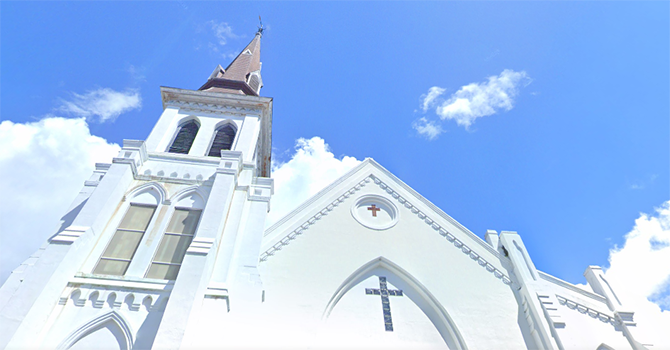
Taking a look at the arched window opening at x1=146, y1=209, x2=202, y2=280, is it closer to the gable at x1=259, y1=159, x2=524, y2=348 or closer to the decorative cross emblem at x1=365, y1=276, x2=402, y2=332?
the gable at x1=259, y1=159, x2=524, y2=348

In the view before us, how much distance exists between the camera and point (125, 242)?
10000 millimetres

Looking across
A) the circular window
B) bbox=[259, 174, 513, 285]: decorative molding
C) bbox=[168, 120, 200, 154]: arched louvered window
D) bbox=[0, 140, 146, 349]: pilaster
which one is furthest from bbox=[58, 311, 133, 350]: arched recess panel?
the circular window

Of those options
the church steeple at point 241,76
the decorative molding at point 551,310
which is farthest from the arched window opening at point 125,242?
the decorative molding at point 551,310

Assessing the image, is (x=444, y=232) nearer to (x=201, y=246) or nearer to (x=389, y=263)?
(x=389, y=263)

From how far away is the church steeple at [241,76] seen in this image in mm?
18594

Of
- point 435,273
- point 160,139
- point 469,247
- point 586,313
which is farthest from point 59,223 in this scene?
point 586,313

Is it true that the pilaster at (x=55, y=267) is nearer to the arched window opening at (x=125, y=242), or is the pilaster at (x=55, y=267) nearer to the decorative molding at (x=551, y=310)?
the arched window opening at (x=125, y=242)

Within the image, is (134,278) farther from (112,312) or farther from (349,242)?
(349,242)

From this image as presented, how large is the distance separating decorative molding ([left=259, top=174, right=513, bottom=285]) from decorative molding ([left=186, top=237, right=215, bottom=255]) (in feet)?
5.89

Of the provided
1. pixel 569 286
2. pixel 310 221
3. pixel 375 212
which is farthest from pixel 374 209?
pixel 569 286

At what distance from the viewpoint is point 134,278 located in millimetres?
8953

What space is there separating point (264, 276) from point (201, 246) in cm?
196

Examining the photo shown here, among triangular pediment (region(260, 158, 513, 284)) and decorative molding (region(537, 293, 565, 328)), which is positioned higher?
triangular pediment (region(260, 158, 513, 284))

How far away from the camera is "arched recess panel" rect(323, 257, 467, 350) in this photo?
9.76 m
